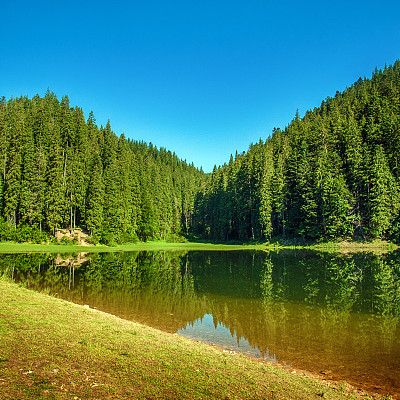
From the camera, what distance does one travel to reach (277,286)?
22344 mm

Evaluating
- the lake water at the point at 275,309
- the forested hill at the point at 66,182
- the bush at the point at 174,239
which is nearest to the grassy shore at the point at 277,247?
the forested hill at the point at 66,182

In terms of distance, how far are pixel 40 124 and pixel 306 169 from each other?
66.0m

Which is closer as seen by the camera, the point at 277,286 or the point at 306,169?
the point at 277,286

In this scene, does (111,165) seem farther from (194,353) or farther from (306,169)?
(194,353)

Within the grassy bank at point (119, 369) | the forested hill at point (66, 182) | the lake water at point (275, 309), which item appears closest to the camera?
the grassy bank at point (119, 369)

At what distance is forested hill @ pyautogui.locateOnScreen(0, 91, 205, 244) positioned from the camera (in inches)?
2092

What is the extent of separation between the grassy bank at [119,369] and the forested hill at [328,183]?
59412 millimetres

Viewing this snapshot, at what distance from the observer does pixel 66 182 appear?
60.0 meters

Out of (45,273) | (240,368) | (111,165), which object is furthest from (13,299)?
(111,165)

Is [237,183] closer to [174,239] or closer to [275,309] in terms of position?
[174,239]

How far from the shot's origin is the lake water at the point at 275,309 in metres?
9.71

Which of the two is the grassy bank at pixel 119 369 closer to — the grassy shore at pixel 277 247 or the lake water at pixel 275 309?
the lake water at pixel 275 309

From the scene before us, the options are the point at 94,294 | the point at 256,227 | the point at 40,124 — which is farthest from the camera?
the point at 256,227

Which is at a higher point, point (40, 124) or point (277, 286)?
point (40, 124)
